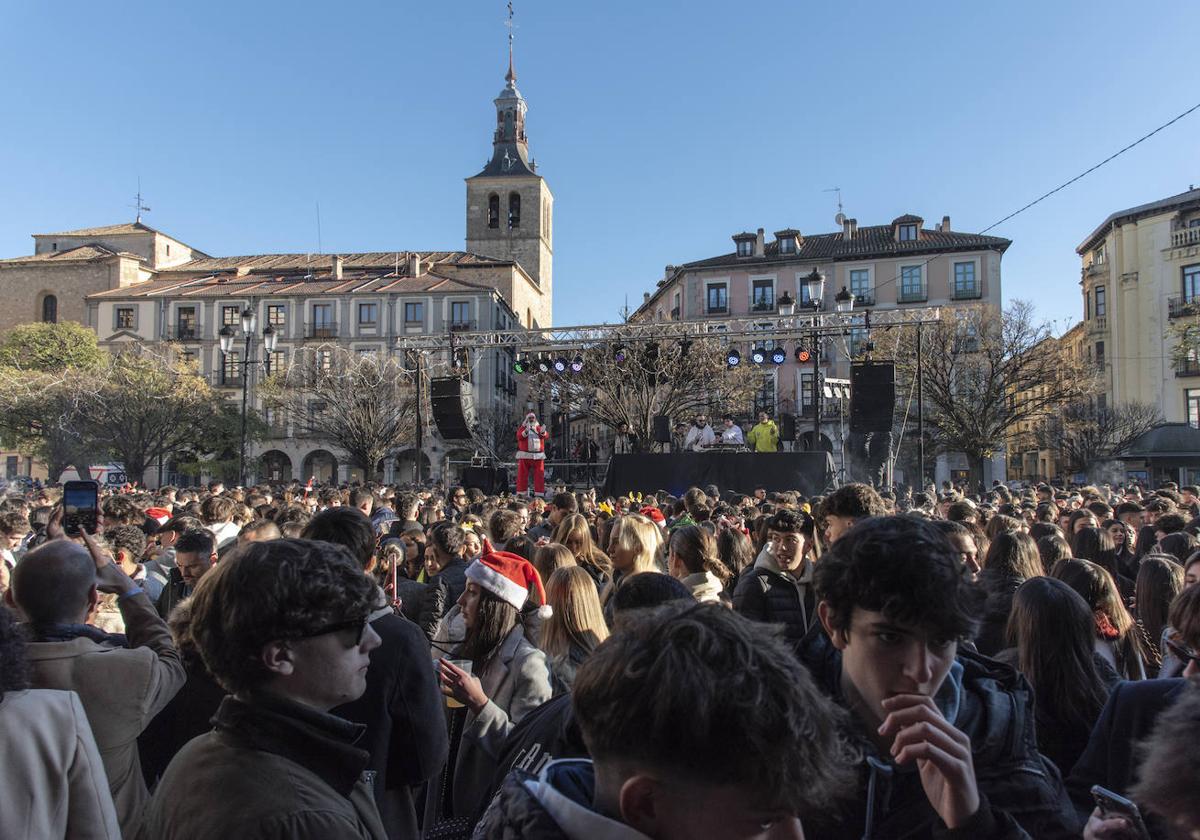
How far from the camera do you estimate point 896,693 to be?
78.6 inches

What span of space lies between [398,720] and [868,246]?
55025mm

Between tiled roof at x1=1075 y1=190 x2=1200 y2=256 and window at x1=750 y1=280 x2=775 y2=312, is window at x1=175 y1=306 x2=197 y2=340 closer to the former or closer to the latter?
window at x1=750 y1=280 x2=775 y2=312

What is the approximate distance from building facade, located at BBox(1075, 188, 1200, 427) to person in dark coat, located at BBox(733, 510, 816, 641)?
44258 mm

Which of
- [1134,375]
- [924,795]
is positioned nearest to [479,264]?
[1134,375]

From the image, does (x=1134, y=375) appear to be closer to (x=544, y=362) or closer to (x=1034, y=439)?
(x=1034, y=439)

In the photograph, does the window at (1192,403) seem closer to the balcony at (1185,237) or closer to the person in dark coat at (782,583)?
the balcony at (1185,237)

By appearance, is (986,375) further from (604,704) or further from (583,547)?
(604,704)

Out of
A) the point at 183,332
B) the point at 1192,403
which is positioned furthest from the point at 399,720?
the point at 183,332

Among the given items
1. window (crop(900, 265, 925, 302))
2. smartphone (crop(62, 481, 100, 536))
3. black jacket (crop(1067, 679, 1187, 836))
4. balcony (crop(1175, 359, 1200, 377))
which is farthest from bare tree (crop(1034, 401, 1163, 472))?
smartphone (crop(62, 481, 100, 536))

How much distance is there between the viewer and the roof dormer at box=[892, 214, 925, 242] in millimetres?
53219

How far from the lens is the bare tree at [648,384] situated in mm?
→ 33375

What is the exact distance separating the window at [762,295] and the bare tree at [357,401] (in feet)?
76.4

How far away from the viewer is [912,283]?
1996 inches

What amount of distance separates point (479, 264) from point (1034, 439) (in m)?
40.8
